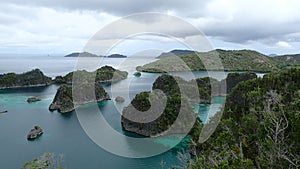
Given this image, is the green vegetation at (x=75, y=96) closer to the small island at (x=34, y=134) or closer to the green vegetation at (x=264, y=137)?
the small island at (x=34, y=134)

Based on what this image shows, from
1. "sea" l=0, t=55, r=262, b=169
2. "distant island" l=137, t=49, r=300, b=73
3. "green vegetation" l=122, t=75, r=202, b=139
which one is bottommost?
"sea" l=0, t=55, r=262, b=169

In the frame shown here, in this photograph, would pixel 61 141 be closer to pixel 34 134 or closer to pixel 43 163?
pixel 34 134

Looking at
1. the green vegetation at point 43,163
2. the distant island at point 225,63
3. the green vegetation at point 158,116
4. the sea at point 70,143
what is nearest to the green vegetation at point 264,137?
the sea at point 70,143

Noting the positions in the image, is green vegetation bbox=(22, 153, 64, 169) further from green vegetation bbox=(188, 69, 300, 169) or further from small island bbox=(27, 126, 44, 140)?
small island bbox=(27, 126, 44, 140)

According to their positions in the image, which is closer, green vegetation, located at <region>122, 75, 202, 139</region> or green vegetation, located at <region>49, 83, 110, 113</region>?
green vegetation, located at <region>122, 75, 202, 139</region>

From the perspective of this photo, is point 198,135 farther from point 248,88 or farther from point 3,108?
point 3,108

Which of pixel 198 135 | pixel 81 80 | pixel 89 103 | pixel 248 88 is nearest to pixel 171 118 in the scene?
pixel 198 135

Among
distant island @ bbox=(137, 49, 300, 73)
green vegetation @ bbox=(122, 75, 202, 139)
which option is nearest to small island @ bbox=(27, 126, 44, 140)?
green vegetation @ bbox=(122, 75, 202, 139)
